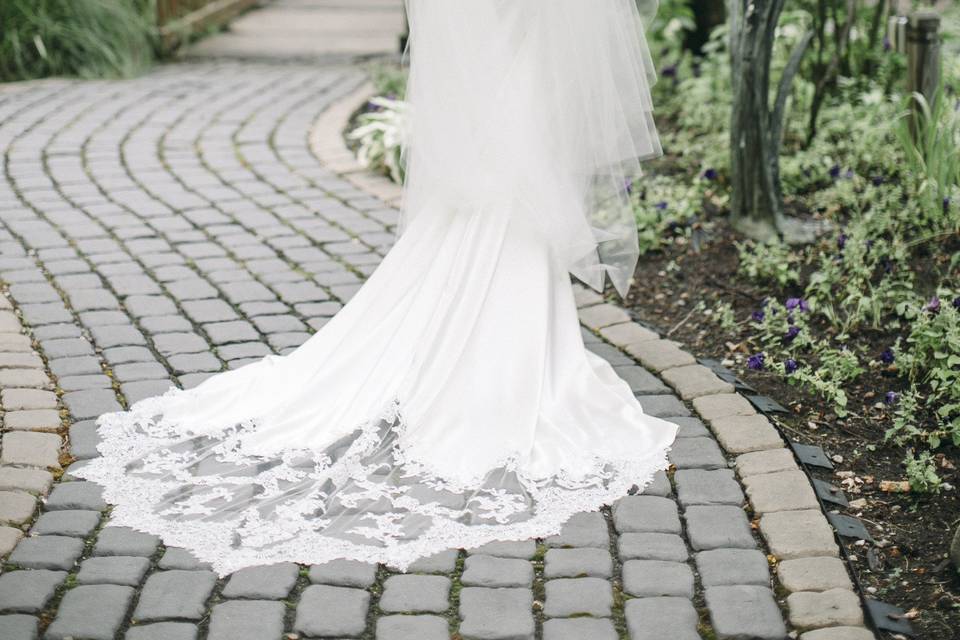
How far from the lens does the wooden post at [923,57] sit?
512 centimetres

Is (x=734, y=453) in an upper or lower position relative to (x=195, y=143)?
lower

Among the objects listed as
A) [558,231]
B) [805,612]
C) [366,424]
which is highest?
[558,231]

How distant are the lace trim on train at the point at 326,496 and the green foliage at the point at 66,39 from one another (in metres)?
5.81

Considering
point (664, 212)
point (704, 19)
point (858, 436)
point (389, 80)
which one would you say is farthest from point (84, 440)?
point (704, 19)

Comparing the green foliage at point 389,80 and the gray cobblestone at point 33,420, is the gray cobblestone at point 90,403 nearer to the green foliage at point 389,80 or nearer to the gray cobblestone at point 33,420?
the gray cobblestone at point 33,420

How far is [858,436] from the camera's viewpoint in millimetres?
3516

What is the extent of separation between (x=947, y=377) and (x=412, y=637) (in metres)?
2.12

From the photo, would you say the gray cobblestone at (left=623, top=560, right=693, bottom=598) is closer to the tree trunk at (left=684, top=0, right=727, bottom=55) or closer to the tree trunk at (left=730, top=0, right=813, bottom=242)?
the tree trunk at (left=730, top=0, right=813, bottom=242)

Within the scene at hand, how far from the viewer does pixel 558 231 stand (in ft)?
11.5

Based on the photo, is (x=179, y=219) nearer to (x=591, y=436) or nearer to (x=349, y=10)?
(x=591, y=436)

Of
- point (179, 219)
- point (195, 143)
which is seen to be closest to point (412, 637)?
point (179, 219)

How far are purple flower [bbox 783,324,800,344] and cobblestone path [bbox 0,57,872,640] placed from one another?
0.37m

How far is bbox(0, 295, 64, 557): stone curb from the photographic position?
3000mm

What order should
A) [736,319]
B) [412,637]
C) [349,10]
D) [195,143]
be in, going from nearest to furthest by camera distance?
[412,637], [736,319], [195,143], [349,10]
